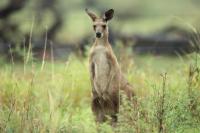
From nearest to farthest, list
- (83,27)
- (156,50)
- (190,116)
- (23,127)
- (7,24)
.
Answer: (23,127) → (190,116) → (156,50) → (7,24) → (83,27)

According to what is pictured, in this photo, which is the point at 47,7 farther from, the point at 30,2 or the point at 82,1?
the point at 82,1

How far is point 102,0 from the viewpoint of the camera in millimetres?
22203

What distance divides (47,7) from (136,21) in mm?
3976

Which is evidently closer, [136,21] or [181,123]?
[181,123]

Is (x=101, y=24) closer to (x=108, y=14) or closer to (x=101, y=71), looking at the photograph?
(x=108, y=14)

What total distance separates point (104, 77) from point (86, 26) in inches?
512

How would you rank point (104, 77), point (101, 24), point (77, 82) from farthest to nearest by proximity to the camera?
1. point (77, 82)
2. point (104, 77)
3. point (101, 24)

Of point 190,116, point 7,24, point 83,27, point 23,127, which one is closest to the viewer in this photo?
point 23,127

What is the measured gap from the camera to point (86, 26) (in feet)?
73.2

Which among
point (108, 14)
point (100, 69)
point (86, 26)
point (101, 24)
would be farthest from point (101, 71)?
point (86, 26)

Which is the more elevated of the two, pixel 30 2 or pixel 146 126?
pixel 30 2

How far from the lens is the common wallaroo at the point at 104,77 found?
921 centimetres

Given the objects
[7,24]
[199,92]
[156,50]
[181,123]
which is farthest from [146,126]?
[7,24]

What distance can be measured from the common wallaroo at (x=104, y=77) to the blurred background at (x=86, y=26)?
5363mm
